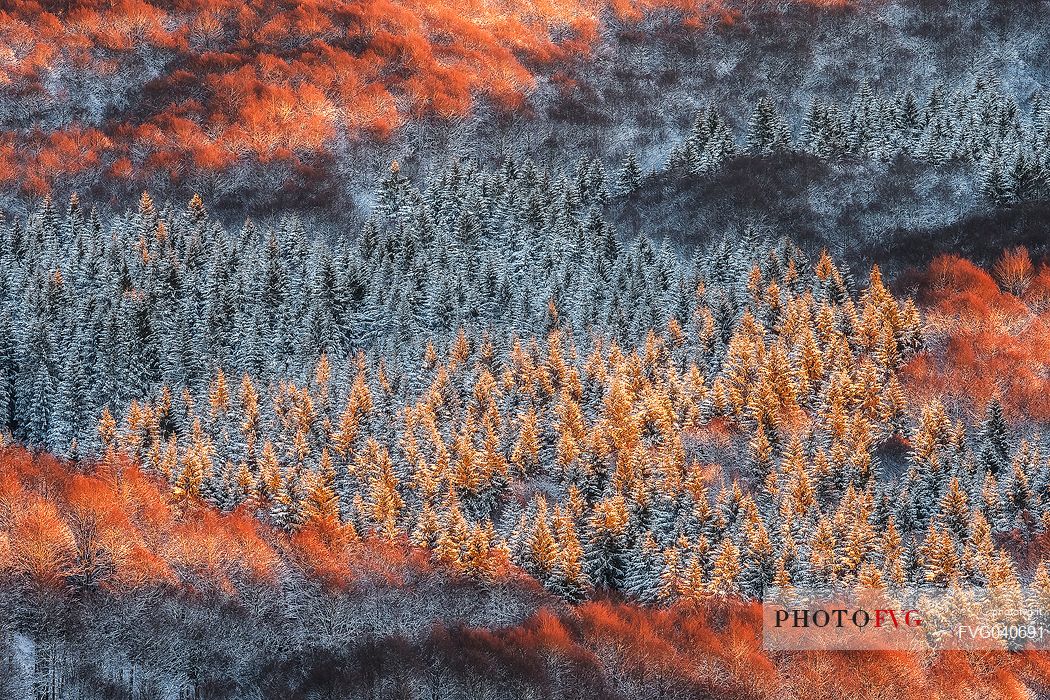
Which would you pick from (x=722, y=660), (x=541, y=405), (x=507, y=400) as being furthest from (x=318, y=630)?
(x=722, y=660)

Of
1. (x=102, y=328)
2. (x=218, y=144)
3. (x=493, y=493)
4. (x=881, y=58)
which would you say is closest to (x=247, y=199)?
(x=218, y=144)

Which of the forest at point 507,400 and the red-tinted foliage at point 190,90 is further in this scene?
the red-tinted foliage at point 190,90

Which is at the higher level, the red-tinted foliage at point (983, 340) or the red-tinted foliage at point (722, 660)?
the red-tinted foliage at point (983, 340)

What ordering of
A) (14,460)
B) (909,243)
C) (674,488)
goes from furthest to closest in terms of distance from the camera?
(909,243)
(14,460)
(674,488)

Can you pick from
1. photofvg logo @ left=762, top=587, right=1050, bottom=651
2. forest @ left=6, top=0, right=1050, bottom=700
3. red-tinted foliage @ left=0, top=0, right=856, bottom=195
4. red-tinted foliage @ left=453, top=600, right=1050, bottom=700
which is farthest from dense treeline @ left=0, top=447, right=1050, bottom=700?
red-tinted foliage @ left=0, top=0, right=856, bottom=195

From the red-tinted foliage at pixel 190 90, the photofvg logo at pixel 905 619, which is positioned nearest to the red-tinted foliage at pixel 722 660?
the photofvg logo at pixel 905 619

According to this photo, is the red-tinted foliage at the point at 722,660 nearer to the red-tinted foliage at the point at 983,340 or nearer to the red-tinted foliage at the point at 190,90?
the red-tinted foliage at the point at 983,340

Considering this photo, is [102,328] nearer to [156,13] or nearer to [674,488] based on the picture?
[674,488]

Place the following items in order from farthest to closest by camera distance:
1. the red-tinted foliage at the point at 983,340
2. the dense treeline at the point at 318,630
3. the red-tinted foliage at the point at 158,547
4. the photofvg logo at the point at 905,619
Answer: the red-tinted foliage at the point at 983,340
the red-tinted foliage at the point at 158,547
the photofvg logo at the point at 905,619
the dense treeline at the point at 318,630
